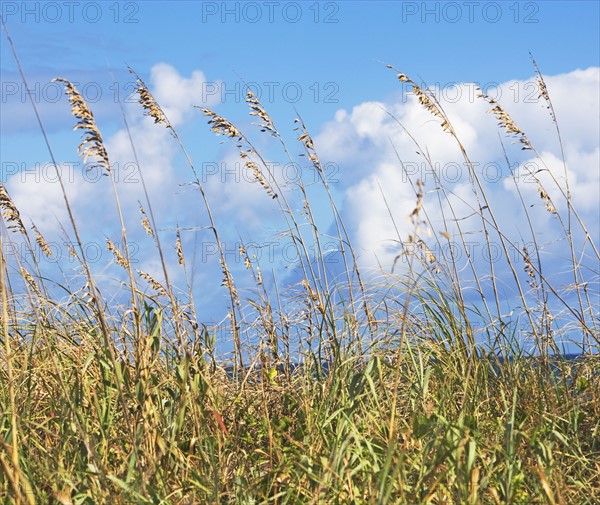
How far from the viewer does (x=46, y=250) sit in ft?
18.3

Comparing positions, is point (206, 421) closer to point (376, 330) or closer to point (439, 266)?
point (376, 330)

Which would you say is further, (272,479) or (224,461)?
(224,461)

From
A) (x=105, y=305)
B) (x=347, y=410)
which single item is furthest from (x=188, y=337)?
(x=347, y=410)

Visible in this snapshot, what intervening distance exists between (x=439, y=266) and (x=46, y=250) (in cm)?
258

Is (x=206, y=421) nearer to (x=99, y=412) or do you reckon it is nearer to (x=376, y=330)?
(x=99, y=412)

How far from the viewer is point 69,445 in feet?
12.0

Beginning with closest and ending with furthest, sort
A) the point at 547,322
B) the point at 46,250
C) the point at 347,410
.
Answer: the point at 347,410, the point at 547,322, the point at 46,250

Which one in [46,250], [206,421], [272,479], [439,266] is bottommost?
[272,479]

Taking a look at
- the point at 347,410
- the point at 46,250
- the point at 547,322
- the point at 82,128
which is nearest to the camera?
the point at 82,128

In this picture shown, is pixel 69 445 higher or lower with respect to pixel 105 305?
lower

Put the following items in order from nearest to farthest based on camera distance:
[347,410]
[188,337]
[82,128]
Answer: [82,128] → [347,410] → [188,337]

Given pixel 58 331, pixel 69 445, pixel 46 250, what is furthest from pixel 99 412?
pixel 46 250

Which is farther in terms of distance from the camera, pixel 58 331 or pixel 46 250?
pixel 46 250

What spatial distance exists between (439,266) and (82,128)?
82.9 inches
